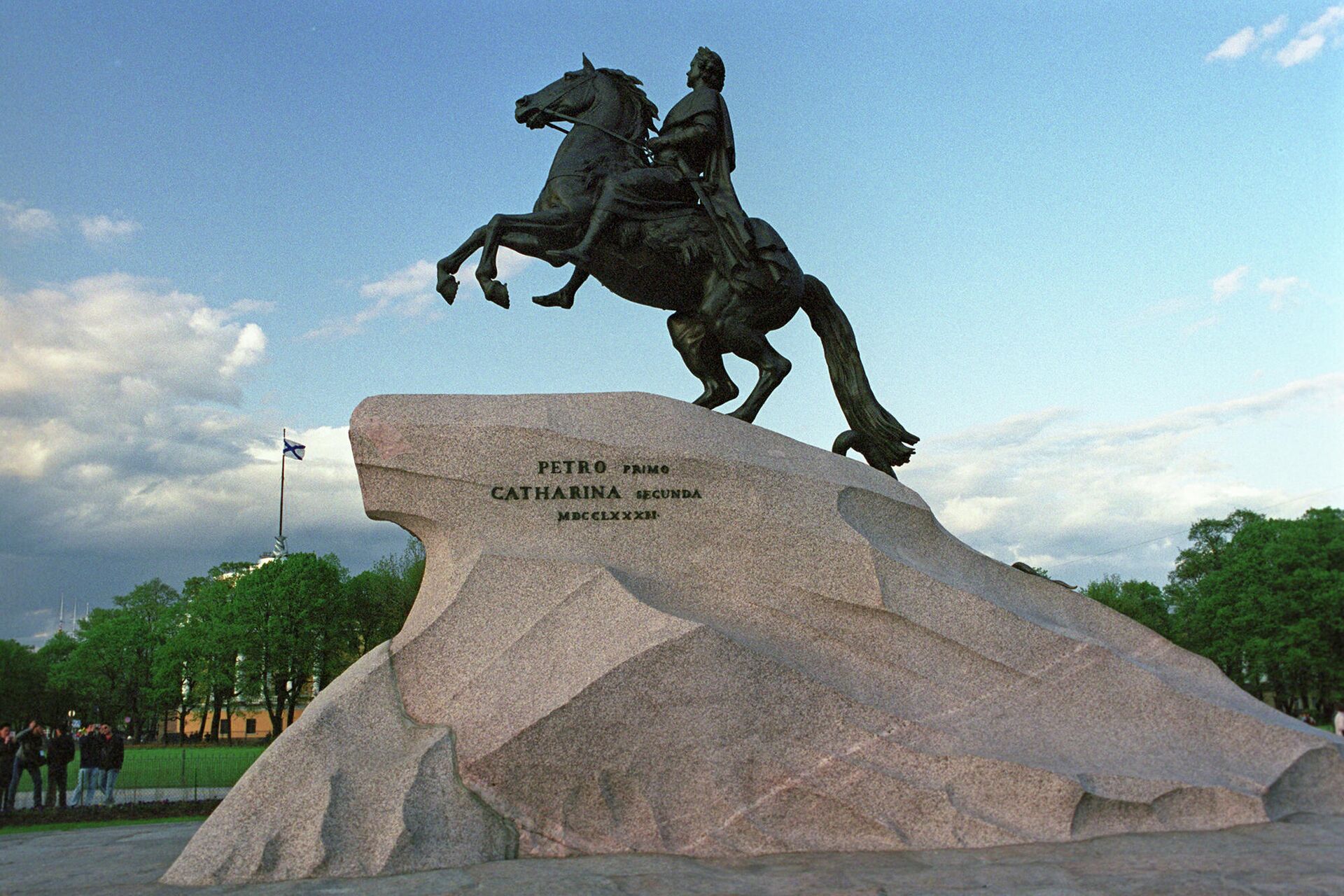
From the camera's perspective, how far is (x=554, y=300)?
823 cm

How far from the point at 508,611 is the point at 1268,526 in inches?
1277

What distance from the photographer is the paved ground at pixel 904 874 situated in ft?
15.5

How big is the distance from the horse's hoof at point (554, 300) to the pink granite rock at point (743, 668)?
139cm

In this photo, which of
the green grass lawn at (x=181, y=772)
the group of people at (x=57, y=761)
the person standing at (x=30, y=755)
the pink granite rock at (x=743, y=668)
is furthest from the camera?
the green grass lawn at (x=181, y=772)

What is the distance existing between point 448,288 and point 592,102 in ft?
7.70

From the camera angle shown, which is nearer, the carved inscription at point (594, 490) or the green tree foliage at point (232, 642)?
the carved inscription at point (594, 490)

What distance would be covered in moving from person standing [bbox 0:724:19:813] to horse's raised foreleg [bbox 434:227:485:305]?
339 inches

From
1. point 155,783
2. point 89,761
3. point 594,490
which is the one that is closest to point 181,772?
point 155,783

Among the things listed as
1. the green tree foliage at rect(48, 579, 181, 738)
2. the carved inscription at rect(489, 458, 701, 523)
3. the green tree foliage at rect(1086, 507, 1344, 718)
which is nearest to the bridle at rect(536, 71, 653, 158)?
the carved inscription at rect(489, 458, 701, 523)

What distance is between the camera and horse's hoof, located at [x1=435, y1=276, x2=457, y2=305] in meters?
7.95

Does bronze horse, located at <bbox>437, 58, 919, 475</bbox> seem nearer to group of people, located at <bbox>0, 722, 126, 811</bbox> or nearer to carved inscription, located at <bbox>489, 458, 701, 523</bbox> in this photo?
carved inscription, located at <bbox>489, 458, 701, 523</bbox>

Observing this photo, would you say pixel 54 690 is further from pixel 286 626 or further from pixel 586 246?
pixel 586 246

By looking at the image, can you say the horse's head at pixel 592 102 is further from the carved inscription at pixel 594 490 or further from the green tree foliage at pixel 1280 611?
the green tree foliage at pixel 1280 611

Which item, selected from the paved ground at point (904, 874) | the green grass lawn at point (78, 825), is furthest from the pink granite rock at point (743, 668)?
the green grass lawn at point (78, 825)
